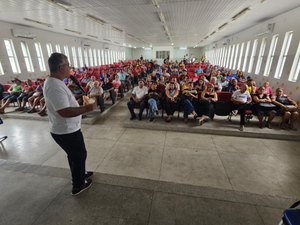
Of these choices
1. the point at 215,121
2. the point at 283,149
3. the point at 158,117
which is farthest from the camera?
the point at 158,117

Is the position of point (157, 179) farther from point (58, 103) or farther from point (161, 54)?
point (161, 54)

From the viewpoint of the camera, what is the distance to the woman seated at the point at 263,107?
166 inches

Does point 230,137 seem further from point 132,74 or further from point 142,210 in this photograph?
point 132,74

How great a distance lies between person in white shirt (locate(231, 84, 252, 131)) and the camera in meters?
4.23

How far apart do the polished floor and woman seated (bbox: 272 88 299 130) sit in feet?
1.46

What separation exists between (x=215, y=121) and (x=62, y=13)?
6.90m

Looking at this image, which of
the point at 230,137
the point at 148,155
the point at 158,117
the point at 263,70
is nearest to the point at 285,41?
the point at 263,70

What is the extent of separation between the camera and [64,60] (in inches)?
66.9

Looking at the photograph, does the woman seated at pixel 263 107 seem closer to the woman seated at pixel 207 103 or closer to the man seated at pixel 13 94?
the woman seated at pixel 207 103

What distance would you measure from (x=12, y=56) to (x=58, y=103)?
985 centimetres

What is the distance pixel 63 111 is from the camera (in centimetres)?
160

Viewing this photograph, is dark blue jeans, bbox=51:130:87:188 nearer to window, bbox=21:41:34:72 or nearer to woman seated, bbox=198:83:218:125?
woman seated, bbox=198:83:218:125

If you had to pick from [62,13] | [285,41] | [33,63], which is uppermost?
[62,13]

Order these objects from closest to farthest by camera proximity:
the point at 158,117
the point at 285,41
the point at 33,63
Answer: the point at 158,117
the point at 285,41
the point at 33,63
